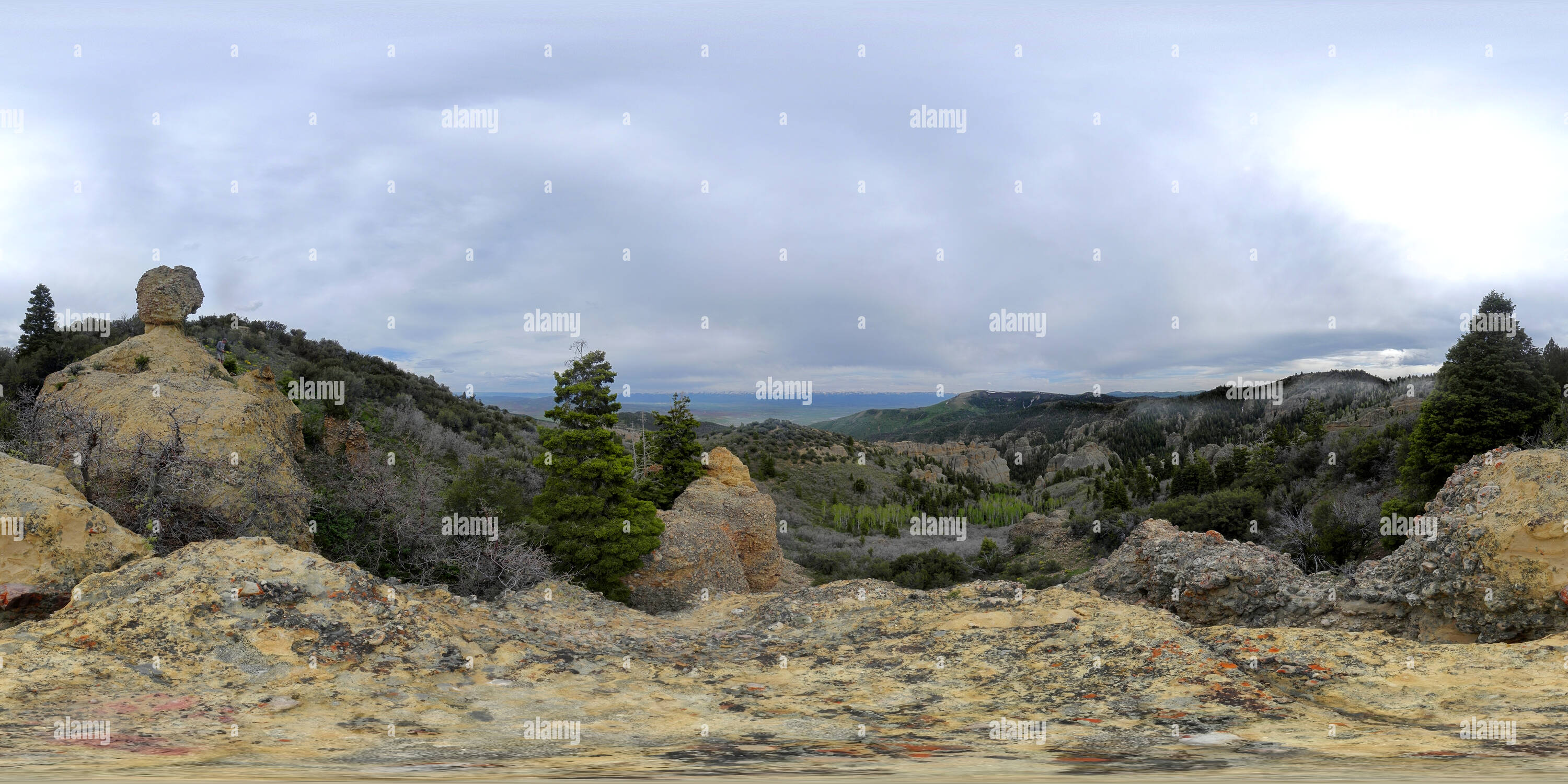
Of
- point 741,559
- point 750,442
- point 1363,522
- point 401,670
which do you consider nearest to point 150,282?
point 401,670

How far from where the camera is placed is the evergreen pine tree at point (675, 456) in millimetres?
25891

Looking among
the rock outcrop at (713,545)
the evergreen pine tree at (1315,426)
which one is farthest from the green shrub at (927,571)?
the evergreen pine tree at (1315,426)

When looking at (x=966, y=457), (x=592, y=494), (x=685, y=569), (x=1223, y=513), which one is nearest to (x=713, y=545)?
(x=685, y=569)

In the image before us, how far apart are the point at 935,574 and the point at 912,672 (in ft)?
67.1

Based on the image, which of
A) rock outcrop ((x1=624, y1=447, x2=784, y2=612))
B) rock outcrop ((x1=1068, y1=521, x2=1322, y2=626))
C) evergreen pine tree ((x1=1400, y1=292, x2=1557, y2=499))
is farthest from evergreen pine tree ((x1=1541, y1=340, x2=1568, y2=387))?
rock outcrop ((x1=624, y1=447, x2=784, y2=612))

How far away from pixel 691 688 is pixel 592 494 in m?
12.4

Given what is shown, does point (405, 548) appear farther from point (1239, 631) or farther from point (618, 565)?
point (1239, 631)

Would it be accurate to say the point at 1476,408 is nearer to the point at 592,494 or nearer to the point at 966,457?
the point at 592,494

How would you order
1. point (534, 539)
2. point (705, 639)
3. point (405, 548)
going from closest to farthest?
point (705, 639) → point (405, 548) → point (534, 539)

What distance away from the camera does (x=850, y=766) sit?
444 cm

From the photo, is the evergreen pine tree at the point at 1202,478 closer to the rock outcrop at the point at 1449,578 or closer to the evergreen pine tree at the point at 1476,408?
the evergreen pine tree at the point at 1476,408

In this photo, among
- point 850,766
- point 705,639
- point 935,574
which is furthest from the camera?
point 935,574

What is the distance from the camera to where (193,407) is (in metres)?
13.6

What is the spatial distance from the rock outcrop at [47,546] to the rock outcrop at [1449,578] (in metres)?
14.8
